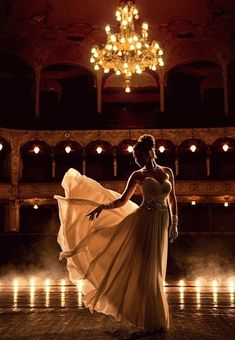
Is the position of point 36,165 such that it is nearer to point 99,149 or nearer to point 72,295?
point 99,149

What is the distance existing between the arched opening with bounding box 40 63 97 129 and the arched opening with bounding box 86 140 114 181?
5.03 ft

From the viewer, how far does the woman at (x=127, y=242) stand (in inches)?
156

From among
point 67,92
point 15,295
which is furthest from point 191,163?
point 15,295

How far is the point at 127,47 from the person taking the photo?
41.5 ft

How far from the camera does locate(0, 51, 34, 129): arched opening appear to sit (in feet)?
62.0

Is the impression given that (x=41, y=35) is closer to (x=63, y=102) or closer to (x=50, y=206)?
(x=63, y=102)

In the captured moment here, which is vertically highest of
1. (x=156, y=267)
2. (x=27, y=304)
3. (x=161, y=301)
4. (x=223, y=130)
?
(x=223, y=130)

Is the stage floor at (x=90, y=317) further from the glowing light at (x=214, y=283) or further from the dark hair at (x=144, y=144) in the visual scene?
the dark hair at (x=144, y=144)

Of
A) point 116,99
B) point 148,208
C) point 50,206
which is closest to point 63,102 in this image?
point 116,99

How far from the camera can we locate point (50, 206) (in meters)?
18.5

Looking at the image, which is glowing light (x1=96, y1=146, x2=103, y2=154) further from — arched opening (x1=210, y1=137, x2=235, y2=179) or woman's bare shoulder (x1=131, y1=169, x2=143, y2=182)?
woman's bare shoulder (x1=131, y1=169, x2=143, y2=182)

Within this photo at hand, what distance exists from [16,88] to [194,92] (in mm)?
7826

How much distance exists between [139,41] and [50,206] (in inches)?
334

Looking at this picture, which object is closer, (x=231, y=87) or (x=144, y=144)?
(x=144, y=144)
